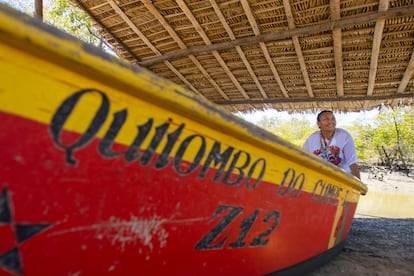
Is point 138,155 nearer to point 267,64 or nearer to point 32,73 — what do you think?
point 32,73

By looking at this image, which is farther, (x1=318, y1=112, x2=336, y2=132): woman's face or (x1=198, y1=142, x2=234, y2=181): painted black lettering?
(x1=318, y1=112, x2=336, y2=132): woman's face

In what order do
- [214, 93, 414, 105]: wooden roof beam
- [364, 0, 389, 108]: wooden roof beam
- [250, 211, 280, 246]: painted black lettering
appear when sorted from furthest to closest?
[214, 93, 414, 105]: wooden roof beam, [364, 0, 389, 108]: wooden roof beam, [250, 211, 280, 246]: painted black lettering

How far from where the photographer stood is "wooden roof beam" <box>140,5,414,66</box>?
2600 millimetres

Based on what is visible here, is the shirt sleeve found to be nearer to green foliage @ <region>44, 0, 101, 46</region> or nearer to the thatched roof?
the thatched roof

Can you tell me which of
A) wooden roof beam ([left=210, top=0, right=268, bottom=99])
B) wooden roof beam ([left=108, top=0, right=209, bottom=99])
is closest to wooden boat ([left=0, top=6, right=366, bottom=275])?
wooden roof beam ([left=210, top=0, right=268, bottom=99])

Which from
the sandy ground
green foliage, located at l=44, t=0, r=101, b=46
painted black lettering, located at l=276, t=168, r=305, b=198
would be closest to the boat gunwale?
painted black lettering, located at l=276, t=168, r=305, b=198

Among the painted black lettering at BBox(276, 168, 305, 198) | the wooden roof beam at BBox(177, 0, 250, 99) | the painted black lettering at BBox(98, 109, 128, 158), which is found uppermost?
the wooden roof beam at BBox(177, 0, 250, 99)

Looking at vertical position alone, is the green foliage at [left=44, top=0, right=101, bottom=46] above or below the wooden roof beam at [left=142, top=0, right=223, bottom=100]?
above

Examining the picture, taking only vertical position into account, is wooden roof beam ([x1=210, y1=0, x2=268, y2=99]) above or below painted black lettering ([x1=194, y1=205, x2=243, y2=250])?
above

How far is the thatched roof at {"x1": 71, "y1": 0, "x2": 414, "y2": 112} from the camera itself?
113 inches

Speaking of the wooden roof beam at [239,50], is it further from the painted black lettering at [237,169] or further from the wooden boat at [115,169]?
the painted black lettering at [237,169]

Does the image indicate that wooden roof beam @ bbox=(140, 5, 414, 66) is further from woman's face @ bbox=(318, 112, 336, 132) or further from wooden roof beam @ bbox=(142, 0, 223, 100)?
woman's face @ bbox=(318, 112, 336, 132)

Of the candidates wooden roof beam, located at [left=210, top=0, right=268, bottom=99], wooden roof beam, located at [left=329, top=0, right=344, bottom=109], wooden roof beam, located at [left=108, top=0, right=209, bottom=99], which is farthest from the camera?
wooden roof beam, located at [left=108, top=0, right=209, bottom=99]

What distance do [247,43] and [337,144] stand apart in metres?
1.56
